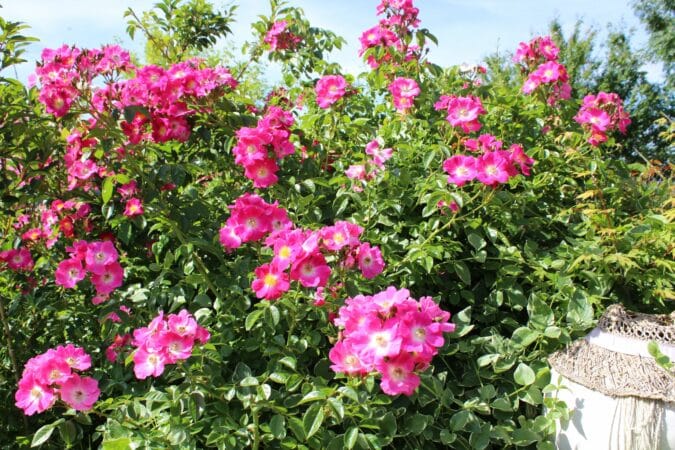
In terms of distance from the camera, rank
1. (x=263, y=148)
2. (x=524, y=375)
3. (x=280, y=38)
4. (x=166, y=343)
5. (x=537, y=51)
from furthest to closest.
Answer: (x=280, y=38) → (x=537, y=51) → (x=263, y=148) → (x=524, y=375) → (x=166, y=343)

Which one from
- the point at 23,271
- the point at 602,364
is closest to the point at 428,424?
the point at 602,364

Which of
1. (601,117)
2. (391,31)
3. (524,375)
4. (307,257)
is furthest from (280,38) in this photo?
(524,375)

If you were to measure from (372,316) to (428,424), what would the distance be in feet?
1.92

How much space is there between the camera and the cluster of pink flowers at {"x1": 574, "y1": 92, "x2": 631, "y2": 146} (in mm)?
2219

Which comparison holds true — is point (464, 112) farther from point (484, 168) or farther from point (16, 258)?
point (16, 258)

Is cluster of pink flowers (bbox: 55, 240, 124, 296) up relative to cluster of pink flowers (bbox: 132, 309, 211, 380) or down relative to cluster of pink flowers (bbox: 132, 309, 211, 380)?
up

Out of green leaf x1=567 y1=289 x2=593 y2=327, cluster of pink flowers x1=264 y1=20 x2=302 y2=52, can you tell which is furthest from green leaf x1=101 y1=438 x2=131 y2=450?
cluster of pink flowers x1=264 y1=20 x2=302 y2=52

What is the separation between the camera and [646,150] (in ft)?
37.3

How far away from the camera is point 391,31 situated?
2.58 metres

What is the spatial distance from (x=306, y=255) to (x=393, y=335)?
288mm

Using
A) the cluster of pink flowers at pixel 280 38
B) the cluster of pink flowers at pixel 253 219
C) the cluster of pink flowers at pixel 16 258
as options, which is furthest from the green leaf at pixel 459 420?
the cluster of pink flowers at pixel 280 38

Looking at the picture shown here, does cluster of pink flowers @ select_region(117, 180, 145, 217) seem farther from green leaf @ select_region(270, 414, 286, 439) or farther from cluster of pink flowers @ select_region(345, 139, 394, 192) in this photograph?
green leaf @ select_region(270, 414, 286, 439)

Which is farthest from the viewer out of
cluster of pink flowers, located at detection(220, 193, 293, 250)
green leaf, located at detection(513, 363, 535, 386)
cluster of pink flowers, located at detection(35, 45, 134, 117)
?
cluster of pink flowers, located at detection(35, 45, 134, 117)

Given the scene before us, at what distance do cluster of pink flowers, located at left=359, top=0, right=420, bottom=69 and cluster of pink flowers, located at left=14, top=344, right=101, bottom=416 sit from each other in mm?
1688
